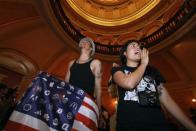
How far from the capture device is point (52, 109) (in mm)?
2143

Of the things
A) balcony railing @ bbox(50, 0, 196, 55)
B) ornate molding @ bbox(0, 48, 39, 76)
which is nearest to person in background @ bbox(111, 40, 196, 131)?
balcony railing @ bbox(50, 0, 196, 55)

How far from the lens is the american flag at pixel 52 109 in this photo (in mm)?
1975

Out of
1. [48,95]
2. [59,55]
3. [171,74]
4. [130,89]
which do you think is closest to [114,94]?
[130,89]

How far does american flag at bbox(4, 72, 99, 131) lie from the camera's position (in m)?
1.97

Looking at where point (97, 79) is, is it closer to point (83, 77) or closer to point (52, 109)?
point (83, 77)

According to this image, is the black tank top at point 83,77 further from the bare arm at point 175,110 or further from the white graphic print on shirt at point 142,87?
the bare arm at point 175,110

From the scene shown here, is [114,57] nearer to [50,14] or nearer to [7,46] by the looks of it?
[50,14]

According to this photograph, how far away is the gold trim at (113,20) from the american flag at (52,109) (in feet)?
48.7

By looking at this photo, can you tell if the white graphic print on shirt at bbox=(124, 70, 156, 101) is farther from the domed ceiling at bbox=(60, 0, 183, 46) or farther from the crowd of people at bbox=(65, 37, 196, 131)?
the domed ceiling at bbox=(60, 0, 183, 46)

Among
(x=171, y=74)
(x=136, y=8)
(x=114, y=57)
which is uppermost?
(x=136, y=8)

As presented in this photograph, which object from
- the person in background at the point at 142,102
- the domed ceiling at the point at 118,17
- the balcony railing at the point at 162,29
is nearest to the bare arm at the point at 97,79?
the person in background at the point at 142,102

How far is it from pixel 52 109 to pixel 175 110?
4.28ft

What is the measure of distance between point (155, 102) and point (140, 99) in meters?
0.15

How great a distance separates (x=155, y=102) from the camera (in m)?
1.90
